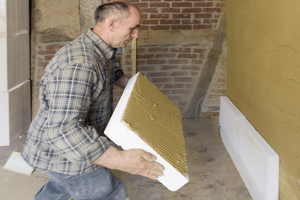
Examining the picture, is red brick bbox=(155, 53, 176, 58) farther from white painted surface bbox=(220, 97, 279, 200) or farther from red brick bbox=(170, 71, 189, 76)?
white painted surface bbox=(220, 97, 279, 200)

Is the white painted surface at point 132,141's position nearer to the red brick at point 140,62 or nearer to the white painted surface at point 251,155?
the white painted surface at point 251,155

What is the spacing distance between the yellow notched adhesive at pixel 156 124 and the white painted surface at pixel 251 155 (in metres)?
0.75

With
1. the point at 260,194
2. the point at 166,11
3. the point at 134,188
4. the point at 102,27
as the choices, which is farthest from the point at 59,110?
the point at 166,11

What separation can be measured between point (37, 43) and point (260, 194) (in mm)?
3286

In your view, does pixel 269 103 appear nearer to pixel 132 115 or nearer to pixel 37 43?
pixel 132 115

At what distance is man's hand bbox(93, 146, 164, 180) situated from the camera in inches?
52.2

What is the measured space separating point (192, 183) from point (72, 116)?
→ 5.21ft

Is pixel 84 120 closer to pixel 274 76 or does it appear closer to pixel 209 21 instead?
pixel 274 76

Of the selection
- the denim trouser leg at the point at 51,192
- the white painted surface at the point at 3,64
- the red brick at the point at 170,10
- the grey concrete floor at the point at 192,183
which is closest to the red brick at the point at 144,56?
the red brick at the point at 170,10

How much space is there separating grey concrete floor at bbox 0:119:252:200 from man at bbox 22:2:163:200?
72cm

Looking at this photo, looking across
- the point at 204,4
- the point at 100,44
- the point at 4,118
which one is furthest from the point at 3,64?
the point at 204,4

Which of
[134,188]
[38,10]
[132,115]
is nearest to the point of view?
[132,115]

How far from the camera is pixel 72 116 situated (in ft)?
4.50

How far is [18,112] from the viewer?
3.48 m
